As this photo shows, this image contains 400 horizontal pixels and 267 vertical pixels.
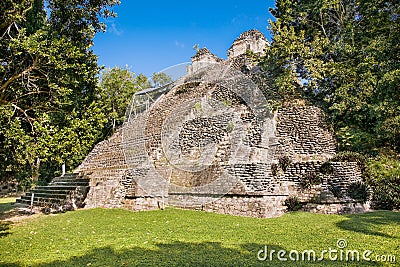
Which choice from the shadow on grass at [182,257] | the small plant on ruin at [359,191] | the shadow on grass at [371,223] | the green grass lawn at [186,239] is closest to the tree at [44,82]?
the green grass lawn at [186,239]

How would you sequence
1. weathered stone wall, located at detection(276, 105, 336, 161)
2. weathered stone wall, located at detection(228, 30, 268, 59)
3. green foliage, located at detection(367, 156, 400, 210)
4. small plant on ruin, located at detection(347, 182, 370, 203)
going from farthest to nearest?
weathered stone wall, located at detection(228, 30, 268, 59)
weathered stone wall, located at detection(276, 105, 336, 161)
small plant on ruin, located at detection(347, 182, 370, 203)
green foliage, located at detection(367, 156, 400, 210)

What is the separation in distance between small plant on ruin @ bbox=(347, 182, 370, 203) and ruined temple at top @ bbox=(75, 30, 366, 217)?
0.50 feet

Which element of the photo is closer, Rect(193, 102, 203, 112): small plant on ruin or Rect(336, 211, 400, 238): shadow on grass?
Rect(336, 211, 400, 238): shadow on grass

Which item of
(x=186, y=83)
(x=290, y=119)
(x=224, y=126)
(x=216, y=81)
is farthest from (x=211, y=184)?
(x=186, y=83)

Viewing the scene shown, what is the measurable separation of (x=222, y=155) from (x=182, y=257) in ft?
26.6

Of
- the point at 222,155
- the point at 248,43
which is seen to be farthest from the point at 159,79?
the point at 222,155

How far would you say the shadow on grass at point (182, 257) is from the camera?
3949 millimetres

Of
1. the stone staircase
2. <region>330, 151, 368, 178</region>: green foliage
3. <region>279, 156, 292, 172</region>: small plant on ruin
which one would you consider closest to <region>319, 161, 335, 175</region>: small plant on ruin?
<region>330, 151, 368, 178</region>: green foliage

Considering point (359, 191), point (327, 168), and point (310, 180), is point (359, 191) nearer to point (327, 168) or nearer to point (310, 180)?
point (327, 168)

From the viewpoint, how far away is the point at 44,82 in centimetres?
785

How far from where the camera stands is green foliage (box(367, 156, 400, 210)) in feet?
29.0

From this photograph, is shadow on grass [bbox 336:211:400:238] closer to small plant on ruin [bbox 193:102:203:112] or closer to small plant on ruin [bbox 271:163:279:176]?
small plant on ruin [bbox 271:163:279:176]

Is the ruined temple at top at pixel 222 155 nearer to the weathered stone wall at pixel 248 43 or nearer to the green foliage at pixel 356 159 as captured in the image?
the green foliage at pixel 356 159

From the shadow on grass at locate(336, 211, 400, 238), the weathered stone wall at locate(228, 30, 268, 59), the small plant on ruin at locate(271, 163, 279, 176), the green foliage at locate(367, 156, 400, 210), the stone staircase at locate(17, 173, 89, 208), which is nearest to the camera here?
the shadow on grass at locate(336, 211, 400, 238)
